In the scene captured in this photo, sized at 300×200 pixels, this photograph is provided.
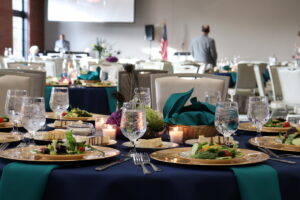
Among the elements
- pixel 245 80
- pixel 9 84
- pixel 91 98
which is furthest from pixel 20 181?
pixel 245 80

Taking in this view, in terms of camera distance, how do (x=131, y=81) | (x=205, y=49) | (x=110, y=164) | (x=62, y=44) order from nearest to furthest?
(x=110, y=164)
(x=131, y=81)
(x=205, y=49)
(x=62, y=44)

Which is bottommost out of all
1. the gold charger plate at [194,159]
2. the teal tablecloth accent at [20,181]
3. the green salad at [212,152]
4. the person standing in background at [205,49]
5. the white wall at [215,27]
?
the teal tablecloth accent at [20,181]

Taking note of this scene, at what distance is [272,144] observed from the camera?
6.95 feet

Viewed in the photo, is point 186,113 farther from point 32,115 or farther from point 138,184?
point 138,184

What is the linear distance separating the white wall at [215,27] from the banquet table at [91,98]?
12123mm

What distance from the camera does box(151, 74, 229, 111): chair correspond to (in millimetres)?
3619

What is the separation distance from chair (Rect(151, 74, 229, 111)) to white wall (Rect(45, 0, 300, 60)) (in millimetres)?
14034

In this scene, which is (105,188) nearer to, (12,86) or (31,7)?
(12,86)

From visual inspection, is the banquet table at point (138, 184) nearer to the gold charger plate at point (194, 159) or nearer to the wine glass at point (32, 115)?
the gold charger plate at point (194, 159)

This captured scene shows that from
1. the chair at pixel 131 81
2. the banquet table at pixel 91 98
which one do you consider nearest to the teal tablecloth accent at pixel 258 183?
the chair at pixel 131 81

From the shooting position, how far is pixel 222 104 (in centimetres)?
196

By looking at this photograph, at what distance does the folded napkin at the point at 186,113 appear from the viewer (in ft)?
7.47

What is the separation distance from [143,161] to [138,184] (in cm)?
20

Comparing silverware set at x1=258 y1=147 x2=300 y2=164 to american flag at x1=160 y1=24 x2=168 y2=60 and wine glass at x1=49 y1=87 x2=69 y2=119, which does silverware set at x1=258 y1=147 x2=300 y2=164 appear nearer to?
wine glass at x1=49 y1=87 x2=69 y2=119
